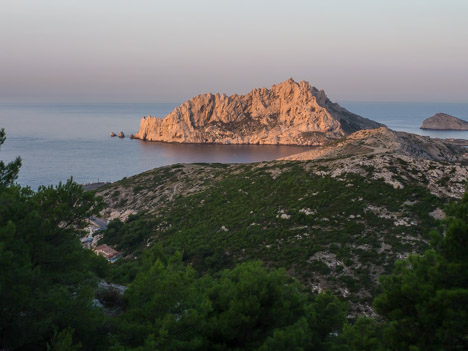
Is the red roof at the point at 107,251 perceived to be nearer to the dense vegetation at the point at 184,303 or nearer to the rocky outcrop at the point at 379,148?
the dense vegetation at the point at 184,303

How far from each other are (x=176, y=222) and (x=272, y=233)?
14.1 m

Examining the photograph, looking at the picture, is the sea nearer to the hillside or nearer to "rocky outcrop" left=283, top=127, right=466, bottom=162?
the hillside

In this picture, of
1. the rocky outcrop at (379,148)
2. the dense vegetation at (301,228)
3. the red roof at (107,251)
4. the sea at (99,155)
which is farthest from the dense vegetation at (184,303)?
the sea at (99,155)

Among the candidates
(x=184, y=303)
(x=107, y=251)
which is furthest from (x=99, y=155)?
(x=184, y=303)

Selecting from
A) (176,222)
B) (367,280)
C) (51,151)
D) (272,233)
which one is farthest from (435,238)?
(51,151)

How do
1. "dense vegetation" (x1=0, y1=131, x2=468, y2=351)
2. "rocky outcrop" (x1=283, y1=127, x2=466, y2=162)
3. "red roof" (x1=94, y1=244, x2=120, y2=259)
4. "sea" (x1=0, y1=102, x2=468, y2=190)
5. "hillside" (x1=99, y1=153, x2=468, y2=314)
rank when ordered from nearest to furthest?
"dense vegetation" (x1=0, y1=131, x2=468, y2=351), "hillside" (x1=99, y1=153, x2=468, y2=314), "red roof" (x1=94, y1=244, x2=120, y2=259), "rocky outcrop" (x1=283, y1=127, x2=466, y2=162), "sea" (x1=0, y1=102, x2=468, y2=190)

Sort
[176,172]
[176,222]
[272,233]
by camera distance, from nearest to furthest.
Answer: [272,233], [176,222], [176,172]

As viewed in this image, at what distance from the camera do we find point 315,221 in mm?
30641

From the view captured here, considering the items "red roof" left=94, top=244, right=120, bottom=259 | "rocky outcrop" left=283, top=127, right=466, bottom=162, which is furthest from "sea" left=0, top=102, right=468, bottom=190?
"rocky outcrop" left=283, top=127, right=466, bottom=162

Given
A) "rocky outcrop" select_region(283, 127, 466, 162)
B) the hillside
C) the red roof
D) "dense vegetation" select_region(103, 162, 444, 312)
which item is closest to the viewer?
"dense vegetation" select_region(103, 162, 444, 312)

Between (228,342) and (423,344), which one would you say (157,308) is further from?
(423,344)

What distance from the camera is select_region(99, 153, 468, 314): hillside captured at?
81.4ft

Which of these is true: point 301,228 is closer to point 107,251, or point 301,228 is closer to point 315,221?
point 315,221

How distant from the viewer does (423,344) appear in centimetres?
880
